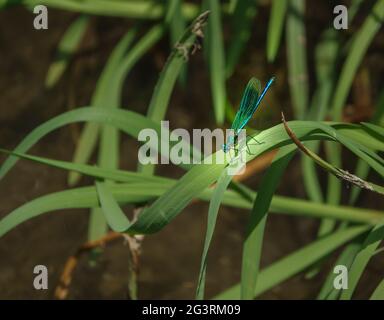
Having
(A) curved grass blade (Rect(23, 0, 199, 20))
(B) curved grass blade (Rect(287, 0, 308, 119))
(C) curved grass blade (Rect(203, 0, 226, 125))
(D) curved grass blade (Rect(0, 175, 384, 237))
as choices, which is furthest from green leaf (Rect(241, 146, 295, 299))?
(A) curved grass blade (Rect(23, 0, 199, 20))

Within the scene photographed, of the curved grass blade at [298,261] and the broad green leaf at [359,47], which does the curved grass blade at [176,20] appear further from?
the curved grass blade at [298,261]

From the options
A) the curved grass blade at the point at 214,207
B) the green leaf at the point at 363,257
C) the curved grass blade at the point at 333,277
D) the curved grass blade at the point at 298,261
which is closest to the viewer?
the curved grass blade at the point at 214,207

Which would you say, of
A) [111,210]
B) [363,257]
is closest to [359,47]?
[363,257]

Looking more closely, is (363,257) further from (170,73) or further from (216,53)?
(216,53)

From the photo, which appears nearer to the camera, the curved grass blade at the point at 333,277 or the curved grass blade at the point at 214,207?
the curved grass blade at the point at 214,207

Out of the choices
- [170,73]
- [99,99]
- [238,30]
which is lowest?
[170,73]

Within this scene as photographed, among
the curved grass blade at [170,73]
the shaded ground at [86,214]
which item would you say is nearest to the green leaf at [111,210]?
the curved grass blade at [170,73]

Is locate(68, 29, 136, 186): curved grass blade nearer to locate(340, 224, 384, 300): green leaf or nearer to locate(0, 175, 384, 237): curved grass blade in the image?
locate(0, 175, 384, 237): curved grass blade
